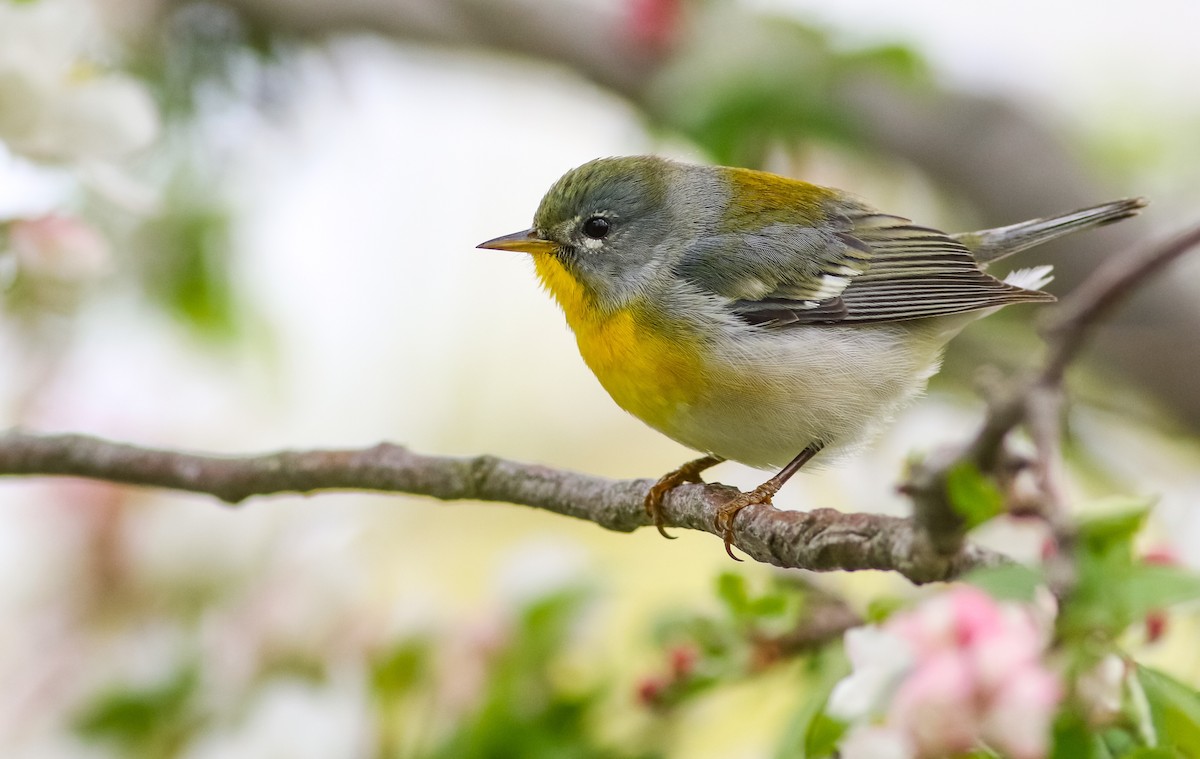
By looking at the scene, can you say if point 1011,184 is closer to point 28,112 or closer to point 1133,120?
point 1133,120

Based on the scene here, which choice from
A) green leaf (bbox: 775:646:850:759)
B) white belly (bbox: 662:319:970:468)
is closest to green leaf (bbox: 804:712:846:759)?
green leaf (bbox: 775:646:850:759)

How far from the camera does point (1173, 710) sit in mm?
1113

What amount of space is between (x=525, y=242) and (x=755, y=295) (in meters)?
0.48

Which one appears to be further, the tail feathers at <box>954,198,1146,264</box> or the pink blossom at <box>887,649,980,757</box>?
the tail feathers at <box>954,198,1146,264</box>

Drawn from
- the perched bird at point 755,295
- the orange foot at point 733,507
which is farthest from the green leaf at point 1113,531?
the perched bird at point 755,295

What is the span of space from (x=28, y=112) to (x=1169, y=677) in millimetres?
1576

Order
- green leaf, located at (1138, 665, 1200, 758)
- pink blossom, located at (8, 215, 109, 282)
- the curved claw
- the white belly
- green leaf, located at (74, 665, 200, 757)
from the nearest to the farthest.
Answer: green leaf, located at (1138, 665, 1200, 758)
the curved claw
pink blossom, located at (8, 215, 109, 282)
green leaf, located at (74, 665, 200, 757)
the white belly

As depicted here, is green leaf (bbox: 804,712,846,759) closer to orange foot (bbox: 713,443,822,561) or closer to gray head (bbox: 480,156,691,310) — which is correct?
orange foot (bbox: 713,443,822,561)

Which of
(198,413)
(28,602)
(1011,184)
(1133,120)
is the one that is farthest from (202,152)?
(1133,120)

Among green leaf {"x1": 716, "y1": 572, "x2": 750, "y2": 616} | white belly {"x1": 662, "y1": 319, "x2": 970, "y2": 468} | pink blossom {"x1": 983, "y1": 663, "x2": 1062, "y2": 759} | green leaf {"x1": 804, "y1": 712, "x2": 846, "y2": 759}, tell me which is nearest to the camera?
pink blossom {"x1": 983, "y1": 663, "x2": 1062, "y2": 759}

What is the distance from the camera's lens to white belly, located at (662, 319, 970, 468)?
2.10 m

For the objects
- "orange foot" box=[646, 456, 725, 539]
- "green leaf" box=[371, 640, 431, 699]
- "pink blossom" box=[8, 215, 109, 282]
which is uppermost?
"pink blossom" box=[8, 215, 109, 282]

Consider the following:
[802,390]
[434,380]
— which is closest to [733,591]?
[802,390]

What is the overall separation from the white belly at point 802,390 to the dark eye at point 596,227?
43cm
